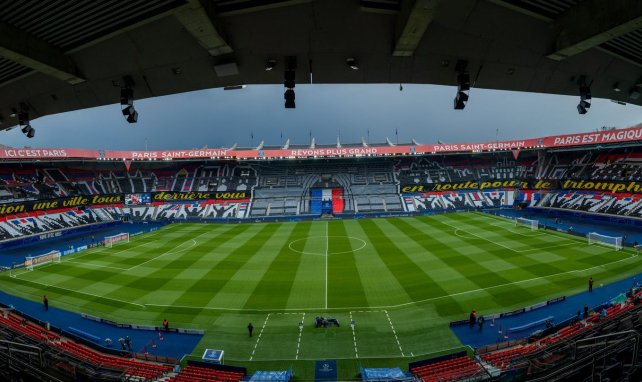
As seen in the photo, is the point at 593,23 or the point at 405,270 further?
the point at 405,270

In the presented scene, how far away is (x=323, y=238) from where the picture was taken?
132 ft

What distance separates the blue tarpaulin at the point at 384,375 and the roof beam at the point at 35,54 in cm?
1273

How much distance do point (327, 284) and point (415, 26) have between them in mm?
20670

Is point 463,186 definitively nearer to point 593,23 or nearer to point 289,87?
point 593,23

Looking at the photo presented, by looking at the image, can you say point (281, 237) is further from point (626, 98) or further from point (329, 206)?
point (626, 98)

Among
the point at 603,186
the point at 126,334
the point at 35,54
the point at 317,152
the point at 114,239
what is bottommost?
the point at 126,334

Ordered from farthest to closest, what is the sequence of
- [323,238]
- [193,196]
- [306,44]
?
[193,196] → [323,238] → [306,44]

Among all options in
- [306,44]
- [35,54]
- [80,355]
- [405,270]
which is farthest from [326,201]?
[35,54]

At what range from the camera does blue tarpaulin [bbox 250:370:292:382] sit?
13119 mm

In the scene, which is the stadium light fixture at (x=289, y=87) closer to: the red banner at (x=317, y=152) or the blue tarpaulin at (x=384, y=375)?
the blue tarpaulin at (x=384, y=375)

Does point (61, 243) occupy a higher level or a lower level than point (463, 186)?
lower

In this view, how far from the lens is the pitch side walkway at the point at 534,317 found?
54.8 ft

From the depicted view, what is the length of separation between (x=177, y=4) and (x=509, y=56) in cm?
674

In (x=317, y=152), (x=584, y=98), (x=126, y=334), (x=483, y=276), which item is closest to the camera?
(x=584, y=98)
